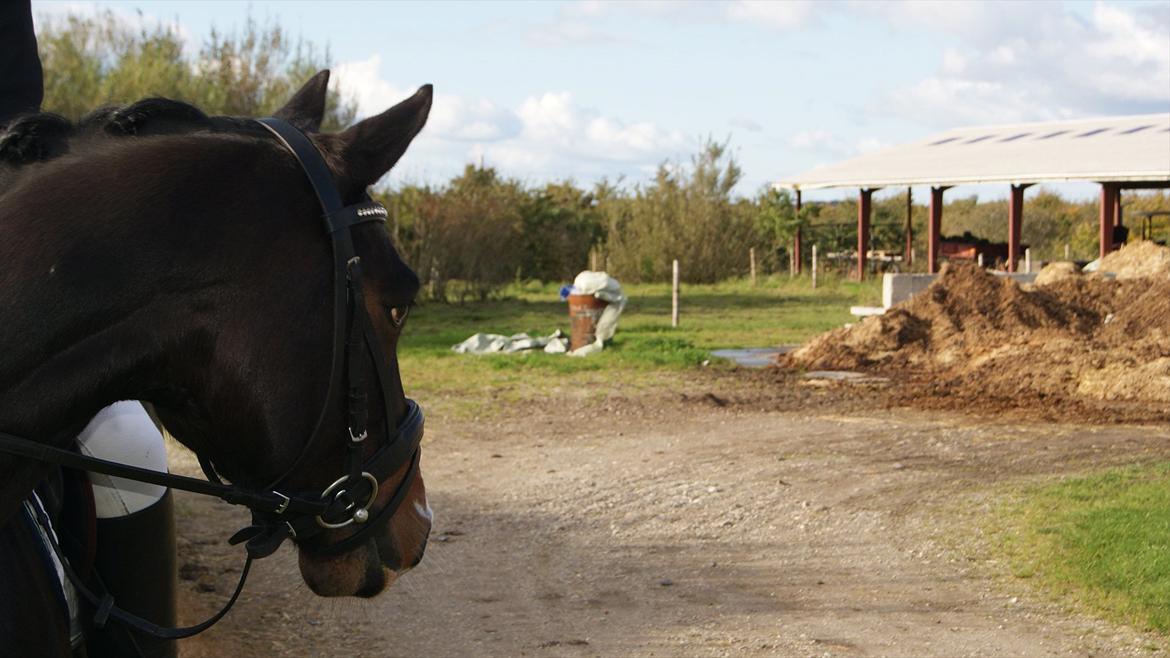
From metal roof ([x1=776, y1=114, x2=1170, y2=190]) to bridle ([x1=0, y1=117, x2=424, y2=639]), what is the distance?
2253 cm

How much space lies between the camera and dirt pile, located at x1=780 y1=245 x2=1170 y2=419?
11.4m

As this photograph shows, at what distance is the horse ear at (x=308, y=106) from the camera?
2.02 m

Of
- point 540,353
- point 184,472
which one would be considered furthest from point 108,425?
point 540,353

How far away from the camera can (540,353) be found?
50.1ft

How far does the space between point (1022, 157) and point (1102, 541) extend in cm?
2246

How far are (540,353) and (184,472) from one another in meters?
7.68

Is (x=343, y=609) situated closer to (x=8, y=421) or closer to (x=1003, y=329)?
(x=8, y=421)

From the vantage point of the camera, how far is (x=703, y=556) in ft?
20.1

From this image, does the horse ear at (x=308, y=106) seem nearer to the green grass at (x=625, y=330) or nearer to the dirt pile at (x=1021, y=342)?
the green grass at (x=625, y=330)

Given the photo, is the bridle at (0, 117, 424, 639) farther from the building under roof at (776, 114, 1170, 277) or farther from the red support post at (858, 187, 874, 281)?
the red support post at (858, 187, 874, 281)

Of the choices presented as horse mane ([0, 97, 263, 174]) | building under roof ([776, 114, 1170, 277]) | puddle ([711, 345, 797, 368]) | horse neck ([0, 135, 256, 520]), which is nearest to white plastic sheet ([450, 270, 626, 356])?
puddle ([711, 345, 797, 368])

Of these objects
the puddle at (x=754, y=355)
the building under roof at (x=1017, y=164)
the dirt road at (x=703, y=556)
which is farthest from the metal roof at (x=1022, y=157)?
the dirt road at (x=703, y=556)

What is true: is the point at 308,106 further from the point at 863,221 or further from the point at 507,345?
the point at 863,221

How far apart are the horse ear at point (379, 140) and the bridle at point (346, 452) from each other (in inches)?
1.7
